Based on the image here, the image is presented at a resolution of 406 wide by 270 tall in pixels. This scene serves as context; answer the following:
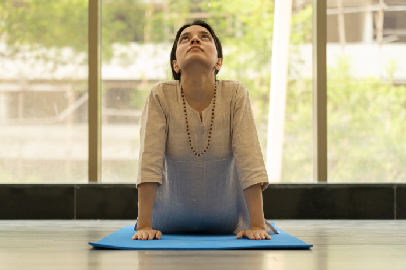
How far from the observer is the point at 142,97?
11.9 feet

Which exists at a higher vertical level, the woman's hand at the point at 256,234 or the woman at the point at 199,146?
the woman at the point at 199,146

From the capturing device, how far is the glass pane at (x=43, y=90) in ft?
11.8

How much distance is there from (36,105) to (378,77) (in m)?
2.85

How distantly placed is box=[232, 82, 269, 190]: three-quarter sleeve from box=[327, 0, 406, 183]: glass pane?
1.89 meters

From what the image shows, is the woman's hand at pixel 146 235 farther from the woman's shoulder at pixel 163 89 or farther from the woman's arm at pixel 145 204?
the woman's shoulder at pixel 163 89

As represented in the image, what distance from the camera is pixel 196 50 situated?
1.88m

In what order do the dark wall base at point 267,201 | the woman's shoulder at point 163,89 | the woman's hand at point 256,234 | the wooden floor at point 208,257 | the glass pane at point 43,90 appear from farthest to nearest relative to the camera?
the glass pane at point 43,90 < the dark wall base at point 267,201 < the woman's shoulder at point 163,89 < the woman's hand at point 256,234 < the wooden floor at point 208,257

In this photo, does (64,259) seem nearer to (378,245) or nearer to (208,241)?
(208,241)

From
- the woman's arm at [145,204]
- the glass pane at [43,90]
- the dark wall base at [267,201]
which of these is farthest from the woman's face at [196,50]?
the glass pane at [43,90]

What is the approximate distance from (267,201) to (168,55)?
4.72 feet

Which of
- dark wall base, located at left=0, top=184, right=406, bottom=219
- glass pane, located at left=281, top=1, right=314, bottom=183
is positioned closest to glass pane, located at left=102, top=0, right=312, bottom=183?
glass pane, located at left=281, top=1, right=314, bottom=183

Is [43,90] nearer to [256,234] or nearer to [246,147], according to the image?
[246,147]

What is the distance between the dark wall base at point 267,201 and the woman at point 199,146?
1362 millimetres

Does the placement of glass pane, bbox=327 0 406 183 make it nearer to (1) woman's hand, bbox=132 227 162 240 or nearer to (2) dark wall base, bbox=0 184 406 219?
(2) dark wall base, bbox=0 184 406 219
